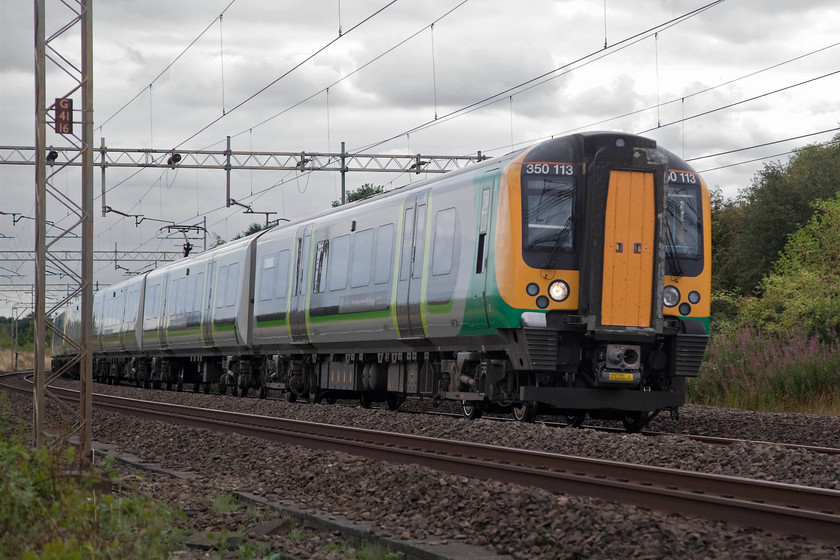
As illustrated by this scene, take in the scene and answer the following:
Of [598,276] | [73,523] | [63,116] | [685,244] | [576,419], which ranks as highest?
[63,116]

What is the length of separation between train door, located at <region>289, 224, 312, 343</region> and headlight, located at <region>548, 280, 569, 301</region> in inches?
295

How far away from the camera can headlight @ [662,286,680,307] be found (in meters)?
13.5

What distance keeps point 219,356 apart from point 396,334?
41.5 ft

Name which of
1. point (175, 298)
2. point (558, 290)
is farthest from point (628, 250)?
point (175, 298)

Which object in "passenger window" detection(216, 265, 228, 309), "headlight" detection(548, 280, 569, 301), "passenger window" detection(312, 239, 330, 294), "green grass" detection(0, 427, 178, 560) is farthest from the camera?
"passenger window" detection(216, 265, 228, 309)

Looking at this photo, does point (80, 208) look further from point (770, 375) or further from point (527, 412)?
point (770, 375)

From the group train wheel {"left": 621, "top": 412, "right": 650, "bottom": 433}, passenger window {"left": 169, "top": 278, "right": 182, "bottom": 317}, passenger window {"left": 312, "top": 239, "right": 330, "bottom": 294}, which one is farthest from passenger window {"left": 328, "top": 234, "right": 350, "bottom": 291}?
passenger window {"left": 169, "top": 278, "right": 182, "bottom": 317}

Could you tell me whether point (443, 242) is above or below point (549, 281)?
above

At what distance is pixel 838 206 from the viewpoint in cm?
3562

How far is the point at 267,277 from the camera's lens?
73.7 ft

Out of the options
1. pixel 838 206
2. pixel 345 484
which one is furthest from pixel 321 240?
pixel 838 206

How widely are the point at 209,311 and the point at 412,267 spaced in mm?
12243

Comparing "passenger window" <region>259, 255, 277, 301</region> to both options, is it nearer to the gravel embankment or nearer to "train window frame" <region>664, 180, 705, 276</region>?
the gravel embankment

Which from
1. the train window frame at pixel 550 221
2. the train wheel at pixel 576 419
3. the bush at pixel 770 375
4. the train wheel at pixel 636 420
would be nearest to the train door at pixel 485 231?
the train window frame at pixel 550 221
